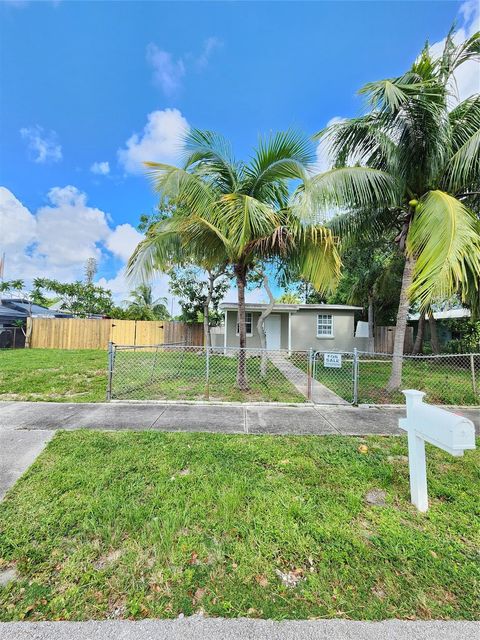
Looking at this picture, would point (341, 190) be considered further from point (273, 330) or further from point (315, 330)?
point (315, 330)

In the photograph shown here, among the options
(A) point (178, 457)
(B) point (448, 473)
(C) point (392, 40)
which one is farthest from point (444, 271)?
(C) point (392, 40)

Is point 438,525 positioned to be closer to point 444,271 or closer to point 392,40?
point 444,271

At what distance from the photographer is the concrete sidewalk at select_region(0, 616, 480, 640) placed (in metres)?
1.52

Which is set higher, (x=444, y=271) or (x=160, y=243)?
(x=160, y=243)

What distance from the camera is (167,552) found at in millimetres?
2062

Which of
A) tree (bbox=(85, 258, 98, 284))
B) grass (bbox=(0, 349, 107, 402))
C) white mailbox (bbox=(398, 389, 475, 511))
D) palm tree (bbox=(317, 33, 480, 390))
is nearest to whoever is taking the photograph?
white mailbox (bbox=(398, 389, 475, 511))

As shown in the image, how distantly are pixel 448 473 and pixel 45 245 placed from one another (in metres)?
43.1

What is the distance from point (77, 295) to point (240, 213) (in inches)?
1000

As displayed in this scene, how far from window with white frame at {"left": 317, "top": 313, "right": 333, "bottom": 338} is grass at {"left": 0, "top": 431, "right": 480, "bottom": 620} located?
12200 mm

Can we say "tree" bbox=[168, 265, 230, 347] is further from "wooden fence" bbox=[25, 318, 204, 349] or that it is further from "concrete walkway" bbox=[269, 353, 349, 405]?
"concrete walkway" bbox=[269, 353, 349, 405]

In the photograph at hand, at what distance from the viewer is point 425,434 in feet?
8.31

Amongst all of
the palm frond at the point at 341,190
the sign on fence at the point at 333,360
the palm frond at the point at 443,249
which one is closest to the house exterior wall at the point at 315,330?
the sign on fence at the point at 333,360

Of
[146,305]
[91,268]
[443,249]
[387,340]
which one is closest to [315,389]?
[443,249]

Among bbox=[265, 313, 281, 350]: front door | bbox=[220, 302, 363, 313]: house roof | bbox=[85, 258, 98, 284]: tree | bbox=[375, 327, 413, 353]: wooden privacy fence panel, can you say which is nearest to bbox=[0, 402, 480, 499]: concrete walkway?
bbox=[220, 302, 363, 313]: house roof
